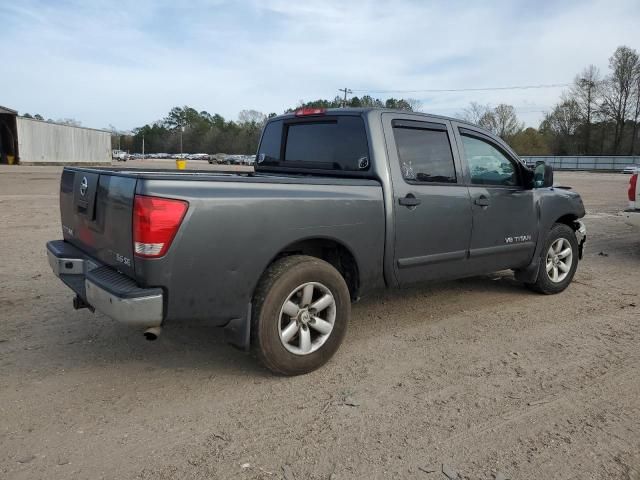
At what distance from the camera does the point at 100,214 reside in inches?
131

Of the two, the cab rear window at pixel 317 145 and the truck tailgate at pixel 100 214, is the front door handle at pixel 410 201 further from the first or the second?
the truck tailgate at pixel 100 214

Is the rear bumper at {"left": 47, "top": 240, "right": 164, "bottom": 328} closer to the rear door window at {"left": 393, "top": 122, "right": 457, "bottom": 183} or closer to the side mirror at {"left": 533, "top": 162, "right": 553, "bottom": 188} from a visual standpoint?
the rear door window at {"left": 393, "top": 122, "right": 457, "bottom": 183}

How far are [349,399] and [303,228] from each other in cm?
116

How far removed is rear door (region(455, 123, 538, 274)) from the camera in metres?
4.65

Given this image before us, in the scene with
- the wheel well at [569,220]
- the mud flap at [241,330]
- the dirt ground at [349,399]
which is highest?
the wheel well at [569,220]

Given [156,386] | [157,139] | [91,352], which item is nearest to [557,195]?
[156,386]

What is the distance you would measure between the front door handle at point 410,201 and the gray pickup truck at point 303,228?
2 cm

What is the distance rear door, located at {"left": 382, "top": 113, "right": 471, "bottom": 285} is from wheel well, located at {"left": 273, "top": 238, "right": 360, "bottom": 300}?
38 cm

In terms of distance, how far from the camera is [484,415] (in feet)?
10.0

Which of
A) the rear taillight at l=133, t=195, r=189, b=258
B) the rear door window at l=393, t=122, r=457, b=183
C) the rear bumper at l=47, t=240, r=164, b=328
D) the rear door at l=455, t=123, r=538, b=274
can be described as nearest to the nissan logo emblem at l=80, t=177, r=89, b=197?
the rear bumper at l=47, t=240, r=164, b=328

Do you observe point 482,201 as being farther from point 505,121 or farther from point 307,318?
point 505,121

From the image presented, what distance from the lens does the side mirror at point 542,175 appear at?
497cm

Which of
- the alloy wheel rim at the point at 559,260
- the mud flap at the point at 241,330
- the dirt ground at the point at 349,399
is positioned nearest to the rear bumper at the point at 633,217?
the alloy wheel rim at the point at 559,260

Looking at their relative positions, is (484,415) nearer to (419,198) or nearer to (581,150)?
(419,198)
